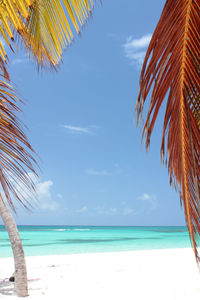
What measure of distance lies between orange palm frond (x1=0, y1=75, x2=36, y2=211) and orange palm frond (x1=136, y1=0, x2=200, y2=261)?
58cm

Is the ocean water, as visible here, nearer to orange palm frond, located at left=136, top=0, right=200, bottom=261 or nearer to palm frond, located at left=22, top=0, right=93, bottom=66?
palm frond, located at left=22, top=0, right=93, bottom=66

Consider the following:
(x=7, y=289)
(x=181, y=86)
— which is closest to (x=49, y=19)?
(x=181, y=86)

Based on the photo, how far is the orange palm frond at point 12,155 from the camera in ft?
4.91

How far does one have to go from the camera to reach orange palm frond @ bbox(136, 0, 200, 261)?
1644mm

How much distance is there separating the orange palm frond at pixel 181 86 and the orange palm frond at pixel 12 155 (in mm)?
582

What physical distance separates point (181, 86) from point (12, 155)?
88 cm

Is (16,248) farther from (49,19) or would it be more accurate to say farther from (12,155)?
(12,155)

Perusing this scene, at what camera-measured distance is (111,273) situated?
9586mm

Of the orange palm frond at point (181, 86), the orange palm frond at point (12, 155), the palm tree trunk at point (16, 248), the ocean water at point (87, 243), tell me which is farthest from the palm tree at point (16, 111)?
the ocean water at point (87, 243)

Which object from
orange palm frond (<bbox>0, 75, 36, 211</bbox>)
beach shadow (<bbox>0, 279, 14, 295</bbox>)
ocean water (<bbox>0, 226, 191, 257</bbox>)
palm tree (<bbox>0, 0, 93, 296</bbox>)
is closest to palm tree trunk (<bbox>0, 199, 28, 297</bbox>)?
beach shadow (<bbox>0, 279, 14, 295</bbox>)

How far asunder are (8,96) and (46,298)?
5257mm

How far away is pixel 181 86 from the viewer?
168cm

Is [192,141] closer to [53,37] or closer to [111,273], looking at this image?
[53,37]

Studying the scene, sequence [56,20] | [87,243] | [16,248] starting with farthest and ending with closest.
→ [87,243]
[16,248]
[56,20]
